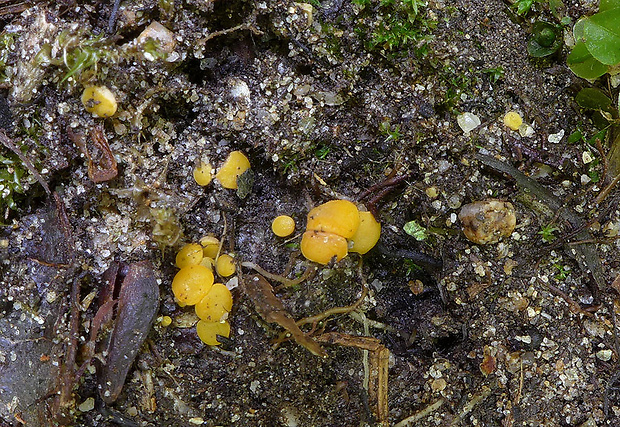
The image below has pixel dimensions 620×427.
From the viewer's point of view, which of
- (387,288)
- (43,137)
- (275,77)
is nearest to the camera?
(43,137)

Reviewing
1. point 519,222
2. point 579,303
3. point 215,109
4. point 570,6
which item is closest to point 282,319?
point 215,109

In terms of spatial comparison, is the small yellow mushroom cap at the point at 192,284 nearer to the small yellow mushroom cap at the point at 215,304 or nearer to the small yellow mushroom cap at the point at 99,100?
the small yellow mushroom cap at the point at 215,304

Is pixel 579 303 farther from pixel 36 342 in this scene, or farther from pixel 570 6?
pixel 36 342

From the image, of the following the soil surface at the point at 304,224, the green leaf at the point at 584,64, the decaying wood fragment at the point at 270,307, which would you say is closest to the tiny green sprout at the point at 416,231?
the soil surface at the point at 304,224

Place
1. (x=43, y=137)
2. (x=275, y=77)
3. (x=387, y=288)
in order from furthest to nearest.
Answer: (x=387, y=288)
(x=275, y=77)
(x=43, y=137)

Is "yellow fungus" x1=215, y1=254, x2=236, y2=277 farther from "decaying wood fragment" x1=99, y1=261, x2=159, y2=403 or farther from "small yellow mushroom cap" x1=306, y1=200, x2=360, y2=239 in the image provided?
"small yellow mushroom cap" x1=306, y1=200, x2=360, y2=239

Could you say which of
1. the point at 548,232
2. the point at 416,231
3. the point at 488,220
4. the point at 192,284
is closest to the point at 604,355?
the point at 548,232

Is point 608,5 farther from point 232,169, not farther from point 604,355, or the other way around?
point 232,169
